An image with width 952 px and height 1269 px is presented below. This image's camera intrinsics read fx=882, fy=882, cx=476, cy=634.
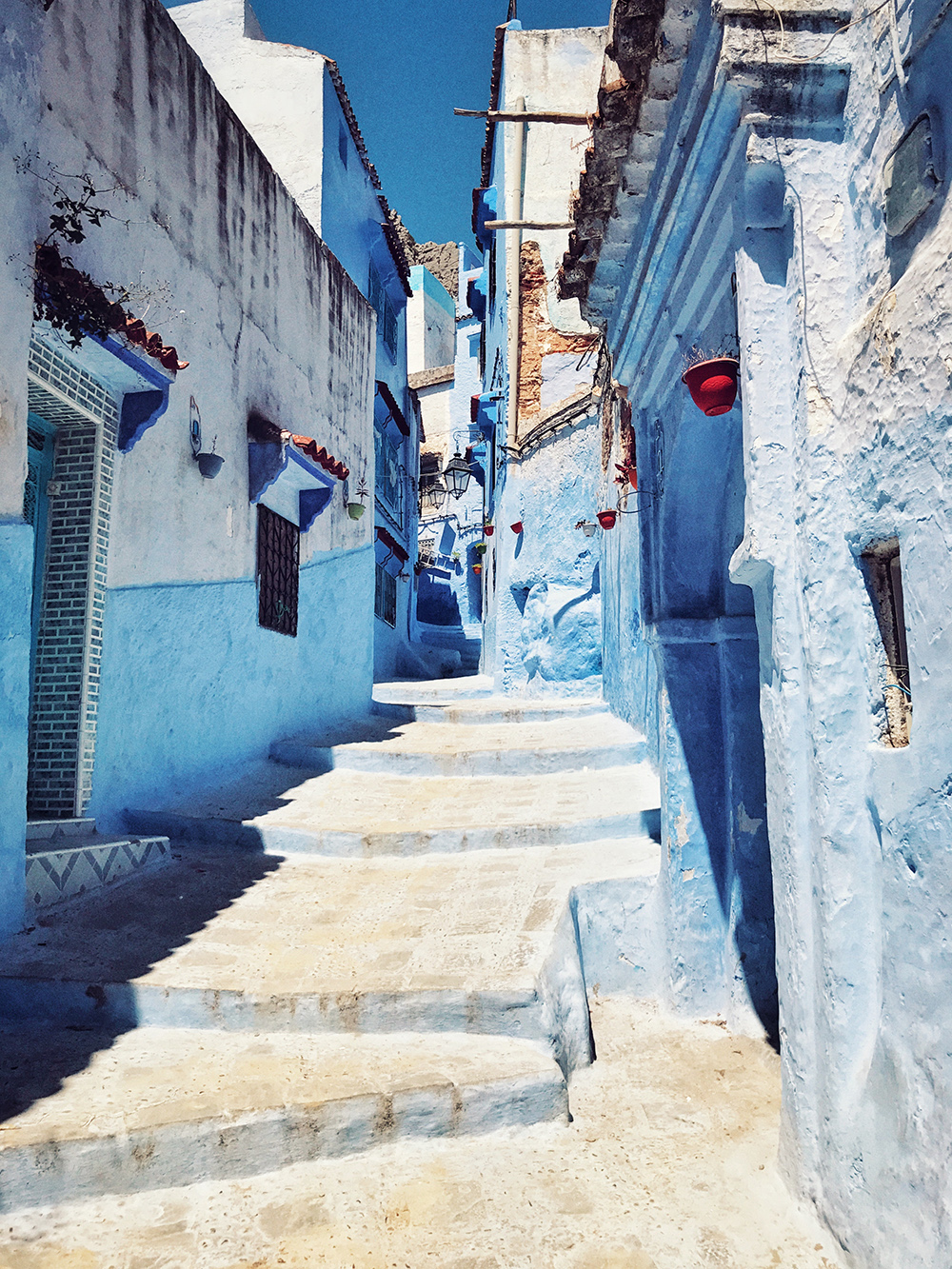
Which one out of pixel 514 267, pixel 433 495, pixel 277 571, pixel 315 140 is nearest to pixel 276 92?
pixel 315 140

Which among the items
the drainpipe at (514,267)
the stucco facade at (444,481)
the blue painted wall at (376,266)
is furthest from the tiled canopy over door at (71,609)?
the stucco facade at (444,481)

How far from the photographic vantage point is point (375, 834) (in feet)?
20.1

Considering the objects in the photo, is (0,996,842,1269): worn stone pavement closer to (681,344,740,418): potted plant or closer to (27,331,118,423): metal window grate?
(681,344,740,418): potted plant

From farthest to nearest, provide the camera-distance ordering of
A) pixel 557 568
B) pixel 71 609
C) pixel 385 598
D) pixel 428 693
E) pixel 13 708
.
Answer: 1. pixel 385 598
2. pixel 428 693
3. pixel 557 568
4. pixel 71 609
5. pixel 13 708

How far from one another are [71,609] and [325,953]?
8.67ft

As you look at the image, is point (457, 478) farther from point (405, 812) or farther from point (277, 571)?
point (405, 812)

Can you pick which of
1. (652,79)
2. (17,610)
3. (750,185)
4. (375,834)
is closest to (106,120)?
(17,610)

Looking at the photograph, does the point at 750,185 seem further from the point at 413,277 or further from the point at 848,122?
the point at 413,277

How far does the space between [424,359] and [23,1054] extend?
30.9 meters

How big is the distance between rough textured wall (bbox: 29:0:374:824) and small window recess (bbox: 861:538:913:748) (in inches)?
180

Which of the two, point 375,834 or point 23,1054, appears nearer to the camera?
point 23,1054

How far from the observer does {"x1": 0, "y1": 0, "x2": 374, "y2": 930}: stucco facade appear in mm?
4574

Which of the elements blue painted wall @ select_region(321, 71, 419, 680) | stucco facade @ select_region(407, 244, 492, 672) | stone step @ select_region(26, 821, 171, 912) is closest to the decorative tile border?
stone step @ select_region(26, 821, 171, 912)

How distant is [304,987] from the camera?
390 centimetres
